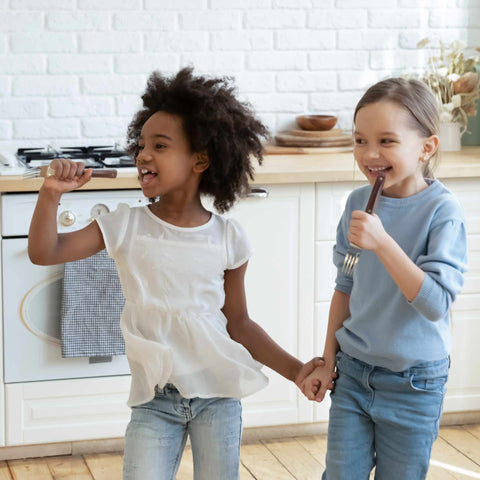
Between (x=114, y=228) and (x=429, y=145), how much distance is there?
0.62 meters

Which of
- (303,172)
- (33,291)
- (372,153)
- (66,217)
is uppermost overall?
(372,153)

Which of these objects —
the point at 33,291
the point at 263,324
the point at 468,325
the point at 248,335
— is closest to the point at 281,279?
the point at 263,324

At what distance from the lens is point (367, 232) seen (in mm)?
1460

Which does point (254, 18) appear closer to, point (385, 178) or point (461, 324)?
point (461, 324)

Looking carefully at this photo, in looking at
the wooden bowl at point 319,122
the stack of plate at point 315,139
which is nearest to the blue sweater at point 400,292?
the stack of plate at point 315,139

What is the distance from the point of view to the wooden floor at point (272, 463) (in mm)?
2727

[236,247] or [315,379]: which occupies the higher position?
[236,247]

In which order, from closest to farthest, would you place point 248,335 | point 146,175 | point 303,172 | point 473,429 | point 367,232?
point 367,232 < point 146,175 < point 248,335 < point 303,172 < point 473,429

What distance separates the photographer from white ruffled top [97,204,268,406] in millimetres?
1571

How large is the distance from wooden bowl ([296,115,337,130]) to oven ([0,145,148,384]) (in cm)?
99

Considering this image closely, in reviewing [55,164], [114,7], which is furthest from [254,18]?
[55,164]

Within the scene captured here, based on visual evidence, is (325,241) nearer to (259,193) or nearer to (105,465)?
(259,193)

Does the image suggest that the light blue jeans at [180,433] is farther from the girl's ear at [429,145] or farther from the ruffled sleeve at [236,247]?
the girl's ear at [429,145]

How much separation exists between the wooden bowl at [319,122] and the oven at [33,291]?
3.25 ft
